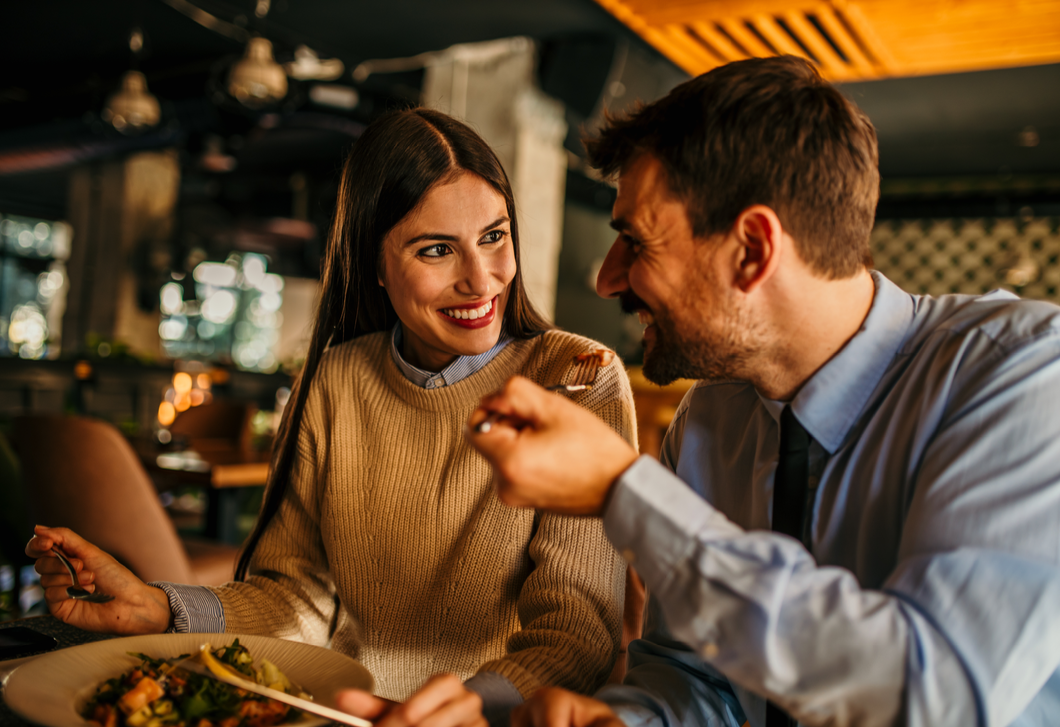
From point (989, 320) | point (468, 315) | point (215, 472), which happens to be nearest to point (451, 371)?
point (468, 315)

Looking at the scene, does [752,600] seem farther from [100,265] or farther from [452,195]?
[100,265]

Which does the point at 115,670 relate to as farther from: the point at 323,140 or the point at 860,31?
the point at 323,140

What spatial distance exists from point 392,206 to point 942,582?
0.91 m

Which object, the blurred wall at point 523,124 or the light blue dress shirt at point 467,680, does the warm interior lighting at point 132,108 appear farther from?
the light blue dress shirt at point 467,680

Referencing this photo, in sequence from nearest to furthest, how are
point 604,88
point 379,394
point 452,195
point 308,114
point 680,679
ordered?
1. point 680,679
2. point 452,195
3. point 379,394
4. point 604,88
5. point 308,114

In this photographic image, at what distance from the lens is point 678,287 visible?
2.74ft

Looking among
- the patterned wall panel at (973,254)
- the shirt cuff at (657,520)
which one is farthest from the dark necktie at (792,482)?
the patterned wall panel at (973,254)

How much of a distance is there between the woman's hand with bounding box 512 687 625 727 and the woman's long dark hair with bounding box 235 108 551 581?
0.71m

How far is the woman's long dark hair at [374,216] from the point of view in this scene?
1.20 m

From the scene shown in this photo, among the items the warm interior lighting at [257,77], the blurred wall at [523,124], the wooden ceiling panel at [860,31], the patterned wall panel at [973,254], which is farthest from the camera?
the patterned wall panel at [973,254]

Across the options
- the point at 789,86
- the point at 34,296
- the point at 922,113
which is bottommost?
the point at 34,296

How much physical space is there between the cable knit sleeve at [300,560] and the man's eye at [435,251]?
327 millimetres

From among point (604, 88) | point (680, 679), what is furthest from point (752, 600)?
point (604, 88)

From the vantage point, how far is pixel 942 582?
62 centimetres
